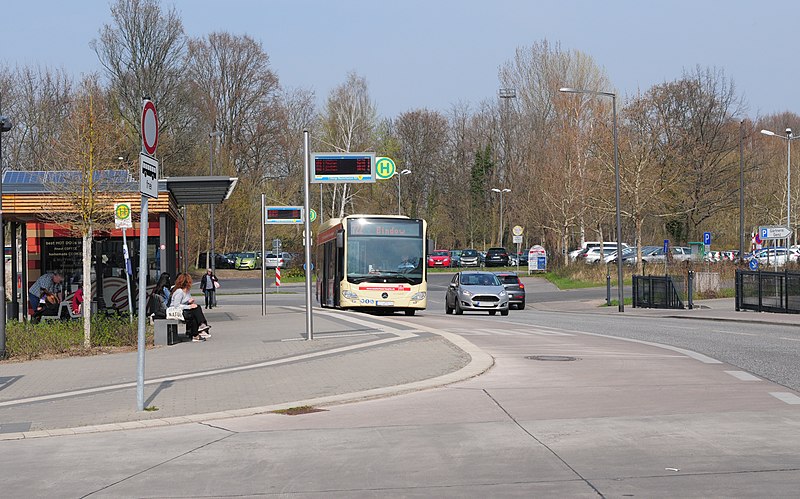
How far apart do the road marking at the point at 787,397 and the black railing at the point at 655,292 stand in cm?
2688

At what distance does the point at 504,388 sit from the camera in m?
12.1

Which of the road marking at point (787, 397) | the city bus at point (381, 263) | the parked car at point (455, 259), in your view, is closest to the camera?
the road marking at point (787, 397)

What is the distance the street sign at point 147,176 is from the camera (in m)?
10.3

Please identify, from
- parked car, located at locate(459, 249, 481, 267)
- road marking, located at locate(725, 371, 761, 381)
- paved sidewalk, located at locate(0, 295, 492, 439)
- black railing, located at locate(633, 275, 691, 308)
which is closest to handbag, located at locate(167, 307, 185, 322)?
paved sidewalk, located at locate(0, 295, 492, 439)

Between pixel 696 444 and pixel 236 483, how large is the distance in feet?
12.8

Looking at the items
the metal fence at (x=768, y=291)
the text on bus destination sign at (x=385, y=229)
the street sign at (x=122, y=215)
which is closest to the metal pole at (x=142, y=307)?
the street sign at (x=122, y=215)

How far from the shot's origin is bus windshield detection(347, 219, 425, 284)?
97.3ft

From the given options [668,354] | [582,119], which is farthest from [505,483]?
[582,119]

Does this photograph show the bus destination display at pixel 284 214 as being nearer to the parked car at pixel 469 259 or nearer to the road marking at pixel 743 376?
the road marking at pixel 743 376

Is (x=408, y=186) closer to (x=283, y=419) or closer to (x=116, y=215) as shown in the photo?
(x=116, y=215)

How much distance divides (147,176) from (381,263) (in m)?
19.5

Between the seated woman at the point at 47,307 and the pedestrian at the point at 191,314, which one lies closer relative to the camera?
the pedestrian at the point at 191,314

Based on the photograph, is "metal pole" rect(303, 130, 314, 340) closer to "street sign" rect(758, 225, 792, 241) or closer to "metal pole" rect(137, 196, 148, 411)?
"metal pole" rect(137, 196, 148, 411)

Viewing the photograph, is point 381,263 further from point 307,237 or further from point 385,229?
point 307,237
